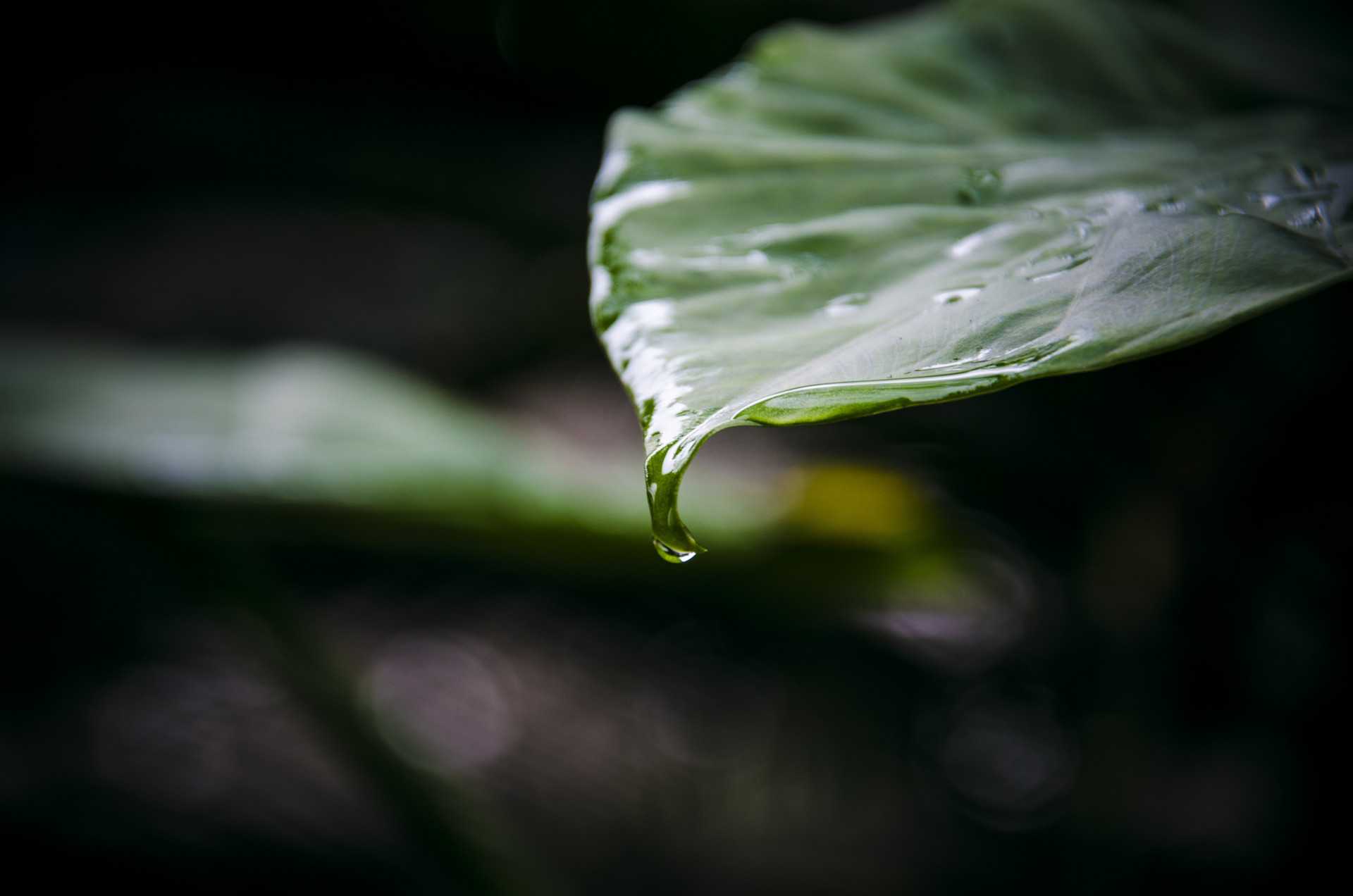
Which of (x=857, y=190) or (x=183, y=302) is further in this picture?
(x=183, y=302)

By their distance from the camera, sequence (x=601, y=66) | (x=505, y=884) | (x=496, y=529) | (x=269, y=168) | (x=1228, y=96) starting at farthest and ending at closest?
(x=269, y=168) < (x=601, y=66) < (x=505, y=884) < (x=496, y=529) < (x=1228, y=96)

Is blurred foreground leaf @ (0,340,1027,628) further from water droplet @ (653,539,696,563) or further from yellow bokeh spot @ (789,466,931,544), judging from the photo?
water droplet @ (653,539,696,563)

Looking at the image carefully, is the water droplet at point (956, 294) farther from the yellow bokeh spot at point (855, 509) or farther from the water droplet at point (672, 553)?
the yellow bokeh spot at point (855, 509)

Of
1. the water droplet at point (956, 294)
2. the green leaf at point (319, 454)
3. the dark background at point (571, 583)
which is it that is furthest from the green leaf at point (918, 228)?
the dark background at point (571, 583)

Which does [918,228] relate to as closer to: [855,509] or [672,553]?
[672,553]

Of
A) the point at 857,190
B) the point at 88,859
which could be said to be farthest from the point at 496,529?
the point at 88,859

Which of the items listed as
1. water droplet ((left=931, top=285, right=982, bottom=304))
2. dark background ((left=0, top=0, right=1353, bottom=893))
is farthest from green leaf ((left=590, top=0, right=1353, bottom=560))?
dark background ((left=0, top=0, right=1353, bottom=893))

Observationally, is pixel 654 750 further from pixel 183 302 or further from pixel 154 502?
pixel 183 302
